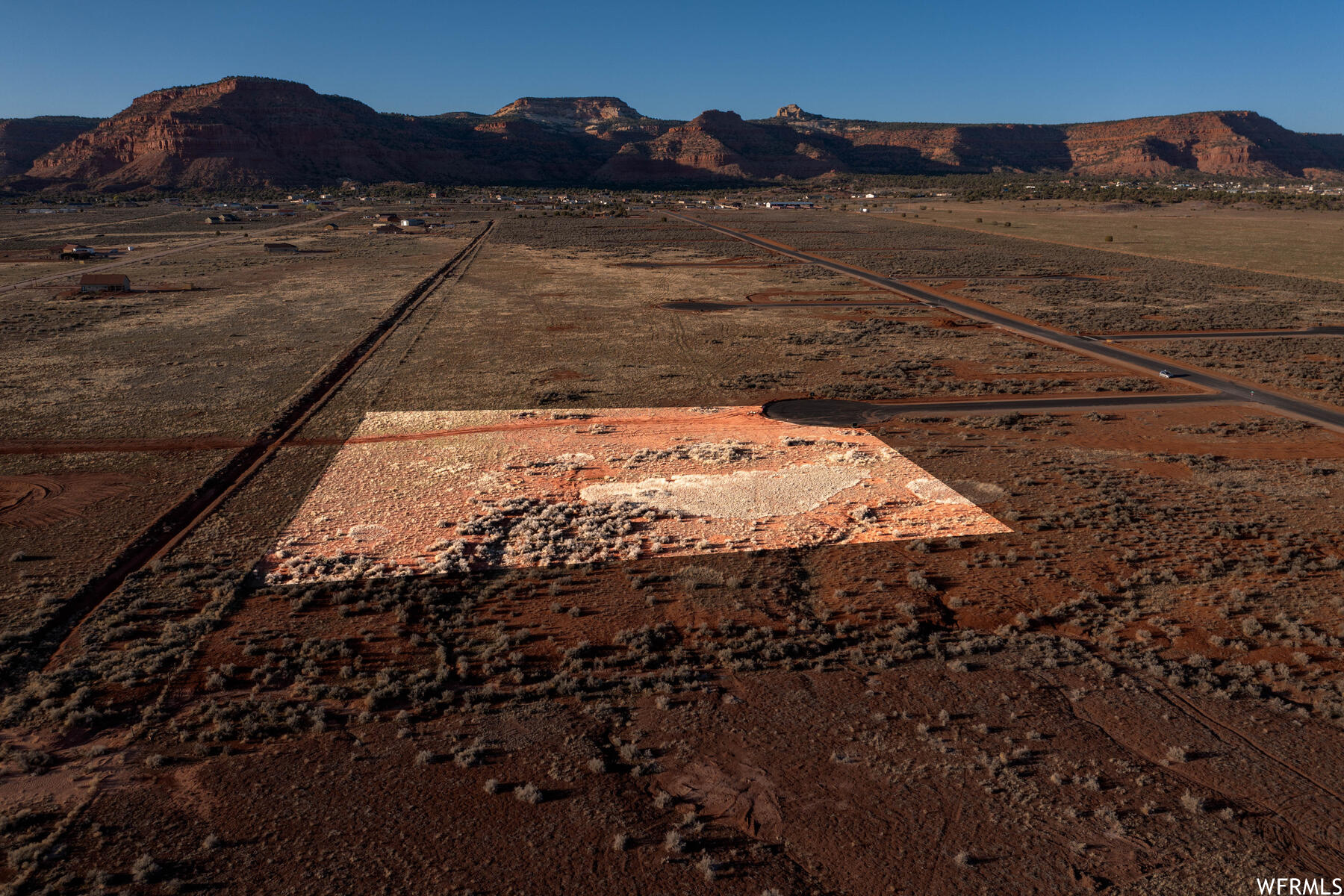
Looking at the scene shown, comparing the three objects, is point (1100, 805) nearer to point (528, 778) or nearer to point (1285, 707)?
point (1285, 707)

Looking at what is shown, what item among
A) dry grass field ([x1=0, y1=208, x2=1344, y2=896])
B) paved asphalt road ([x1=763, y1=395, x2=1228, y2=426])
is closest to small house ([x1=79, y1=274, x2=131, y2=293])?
dry grass field ([x1=0, y1=208, x2=1344, y2=896])

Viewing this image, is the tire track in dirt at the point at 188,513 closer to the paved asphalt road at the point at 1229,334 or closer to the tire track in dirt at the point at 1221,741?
the tire track in dirt at the point at 1221,741

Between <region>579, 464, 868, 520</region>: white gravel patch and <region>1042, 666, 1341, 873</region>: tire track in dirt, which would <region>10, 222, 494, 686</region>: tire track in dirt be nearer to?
<region>579, 464, 868, 520</region>: white gravel patch

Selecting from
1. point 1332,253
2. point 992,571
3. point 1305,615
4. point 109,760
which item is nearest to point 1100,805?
point 992,571

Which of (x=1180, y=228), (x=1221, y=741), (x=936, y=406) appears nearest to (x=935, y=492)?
(x=936, y=406)

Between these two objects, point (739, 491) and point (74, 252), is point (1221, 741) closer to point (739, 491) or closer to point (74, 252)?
point (739, 491)

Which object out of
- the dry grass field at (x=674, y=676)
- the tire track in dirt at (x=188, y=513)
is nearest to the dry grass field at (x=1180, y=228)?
the dry grass field at (x=674, y=676)
